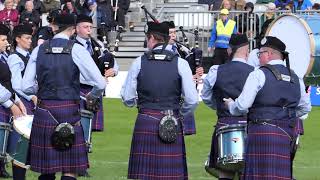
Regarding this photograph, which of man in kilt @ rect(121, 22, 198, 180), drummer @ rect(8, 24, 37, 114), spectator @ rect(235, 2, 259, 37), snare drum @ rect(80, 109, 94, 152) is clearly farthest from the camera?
spectator @ rect(235, 2, 259, 37)

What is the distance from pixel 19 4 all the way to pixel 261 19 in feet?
18.4

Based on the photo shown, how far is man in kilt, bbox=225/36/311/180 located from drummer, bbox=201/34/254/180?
687 mm

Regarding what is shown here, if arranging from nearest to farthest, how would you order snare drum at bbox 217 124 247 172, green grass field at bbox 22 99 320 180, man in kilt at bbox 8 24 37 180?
1. snare drum at bbox 217 124 247 172
2. man in kilt at bbox 8 24 37 180
3. green grass field at bbox 22 99 320 180

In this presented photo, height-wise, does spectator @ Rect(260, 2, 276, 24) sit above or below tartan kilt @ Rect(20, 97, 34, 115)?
A: below

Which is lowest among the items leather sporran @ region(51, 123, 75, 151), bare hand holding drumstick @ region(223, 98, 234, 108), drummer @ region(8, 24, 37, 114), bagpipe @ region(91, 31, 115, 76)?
leather sporran @ region(51, 123, 75, 151)

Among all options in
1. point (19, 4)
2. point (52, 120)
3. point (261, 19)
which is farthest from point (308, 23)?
point (19, 4)

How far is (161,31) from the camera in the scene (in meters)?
8.62

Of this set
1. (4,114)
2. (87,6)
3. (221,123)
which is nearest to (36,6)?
(87,6)

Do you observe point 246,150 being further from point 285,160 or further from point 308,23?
point 308,23

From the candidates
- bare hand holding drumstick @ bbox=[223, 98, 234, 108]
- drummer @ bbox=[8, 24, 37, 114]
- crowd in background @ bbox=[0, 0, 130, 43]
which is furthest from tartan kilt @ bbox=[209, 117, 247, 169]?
crowd in background @ bbox=[0, 0, 130, 43]

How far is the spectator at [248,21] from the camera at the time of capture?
2106 centimetres

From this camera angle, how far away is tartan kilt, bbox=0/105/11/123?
31.4ft

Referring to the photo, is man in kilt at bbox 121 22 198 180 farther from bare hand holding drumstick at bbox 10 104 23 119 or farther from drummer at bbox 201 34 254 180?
bare hand holding drumstick at bbox 10 104 23 119

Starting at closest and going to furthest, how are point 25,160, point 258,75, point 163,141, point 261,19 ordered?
point 258,75 → point 163,141 → point 25,160 → point 261,19
